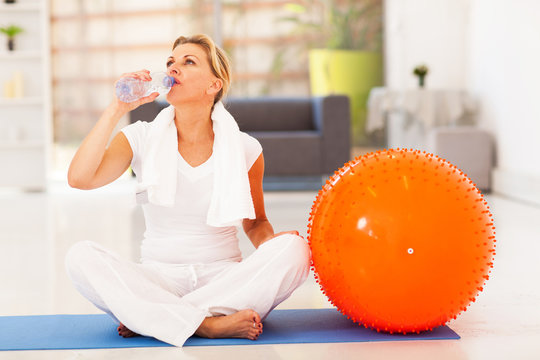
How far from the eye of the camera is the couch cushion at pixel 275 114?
20.8 ft

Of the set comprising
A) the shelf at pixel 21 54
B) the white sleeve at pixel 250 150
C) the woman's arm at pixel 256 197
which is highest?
the shelf at pixel 21 54

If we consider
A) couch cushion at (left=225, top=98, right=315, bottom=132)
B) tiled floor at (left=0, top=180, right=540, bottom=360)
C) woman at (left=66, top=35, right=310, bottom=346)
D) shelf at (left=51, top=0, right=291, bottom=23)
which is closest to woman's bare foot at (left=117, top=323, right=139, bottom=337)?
woman at (left=66, top=35, right=310, bottom=346)

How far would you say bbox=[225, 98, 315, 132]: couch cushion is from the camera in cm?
633

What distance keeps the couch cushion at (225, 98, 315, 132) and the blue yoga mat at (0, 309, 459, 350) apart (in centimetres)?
419

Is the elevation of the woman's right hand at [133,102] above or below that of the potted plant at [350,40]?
below

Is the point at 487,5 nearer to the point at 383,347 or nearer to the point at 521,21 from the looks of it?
the point at 521,21

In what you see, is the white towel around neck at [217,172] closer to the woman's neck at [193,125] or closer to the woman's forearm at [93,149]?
the woman's neck at [193,125]

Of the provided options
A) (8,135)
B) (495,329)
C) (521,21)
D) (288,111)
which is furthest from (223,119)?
(8,135)

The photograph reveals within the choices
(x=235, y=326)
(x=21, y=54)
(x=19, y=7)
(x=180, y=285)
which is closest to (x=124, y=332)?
(x=180, y=285)

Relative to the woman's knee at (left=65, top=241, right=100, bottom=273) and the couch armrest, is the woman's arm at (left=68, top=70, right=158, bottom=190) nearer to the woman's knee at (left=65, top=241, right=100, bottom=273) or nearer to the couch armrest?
the woman's knee at (left=65, top=241, right=100, bottom=273)

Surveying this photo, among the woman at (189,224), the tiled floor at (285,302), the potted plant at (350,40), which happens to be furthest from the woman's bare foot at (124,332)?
the potted plant at (350,40)

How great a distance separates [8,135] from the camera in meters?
6.64

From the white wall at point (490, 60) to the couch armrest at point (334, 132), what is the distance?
111 centimetres

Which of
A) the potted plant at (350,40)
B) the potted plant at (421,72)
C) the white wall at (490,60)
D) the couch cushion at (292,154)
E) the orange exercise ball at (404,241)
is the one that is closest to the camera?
the orange exercise ball at (404,241)
